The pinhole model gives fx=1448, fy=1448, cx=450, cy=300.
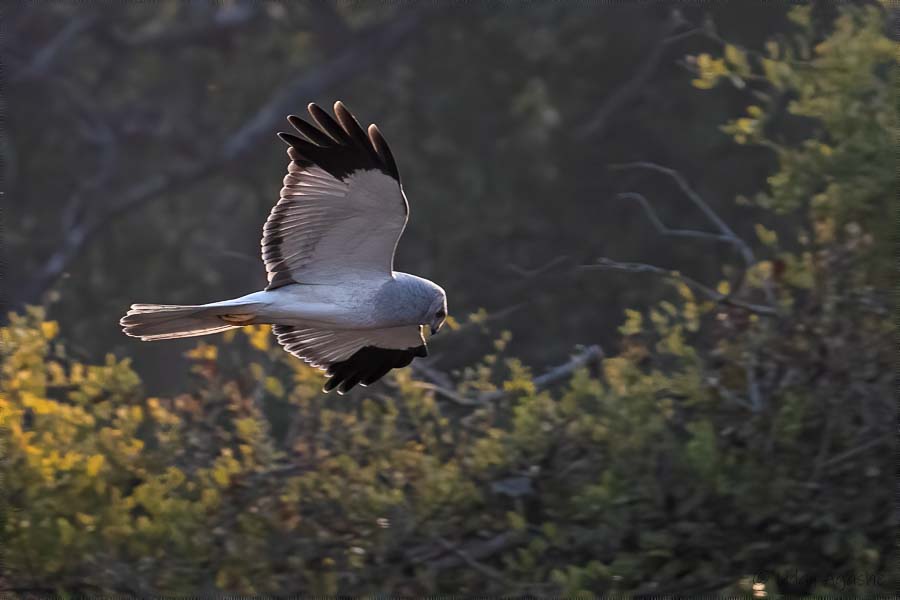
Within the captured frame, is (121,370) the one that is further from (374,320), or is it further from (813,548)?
(813,548)

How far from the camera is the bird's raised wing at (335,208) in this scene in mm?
5625

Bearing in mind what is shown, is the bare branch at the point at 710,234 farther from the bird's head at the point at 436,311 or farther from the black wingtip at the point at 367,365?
the black wingtip at the point at 367,365

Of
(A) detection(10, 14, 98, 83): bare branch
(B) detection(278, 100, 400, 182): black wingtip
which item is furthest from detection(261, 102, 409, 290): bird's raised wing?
(A) detection(10, 14, 98, 83): bare branch

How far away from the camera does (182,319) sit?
5.79 metres

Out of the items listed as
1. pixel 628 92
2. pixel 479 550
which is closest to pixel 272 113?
pixel 628 92

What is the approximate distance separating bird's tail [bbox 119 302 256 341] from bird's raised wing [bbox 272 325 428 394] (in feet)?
2.45

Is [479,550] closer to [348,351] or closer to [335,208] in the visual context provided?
[348,351]

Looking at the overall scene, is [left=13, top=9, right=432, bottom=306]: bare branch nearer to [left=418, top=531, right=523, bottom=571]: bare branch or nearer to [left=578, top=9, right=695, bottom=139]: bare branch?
[left=578, top=9, right=695, bottom=139]: bare branch

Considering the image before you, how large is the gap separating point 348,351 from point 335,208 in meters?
1.07

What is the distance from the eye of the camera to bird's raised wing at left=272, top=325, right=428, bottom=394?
658cm

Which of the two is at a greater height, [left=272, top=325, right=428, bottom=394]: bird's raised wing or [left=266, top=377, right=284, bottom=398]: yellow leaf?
[left=272, top=325, right=428, bottom=394]: bird's raised wing

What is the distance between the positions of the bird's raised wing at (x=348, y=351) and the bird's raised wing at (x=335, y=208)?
623mm

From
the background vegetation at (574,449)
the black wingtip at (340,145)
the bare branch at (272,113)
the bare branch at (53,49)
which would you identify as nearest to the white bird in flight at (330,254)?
the black wingtip at (340,145)

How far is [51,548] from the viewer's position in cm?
657
